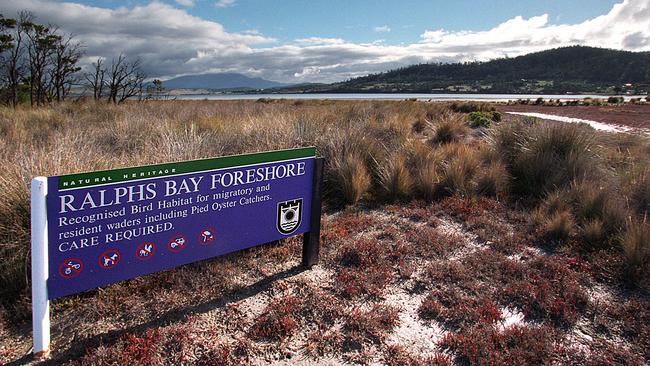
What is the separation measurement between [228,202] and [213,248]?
1.49 ft

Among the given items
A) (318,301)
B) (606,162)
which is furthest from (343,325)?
(606,162)

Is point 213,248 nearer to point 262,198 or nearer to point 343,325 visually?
point 262,198

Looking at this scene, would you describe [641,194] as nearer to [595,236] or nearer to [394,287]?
[595,236]

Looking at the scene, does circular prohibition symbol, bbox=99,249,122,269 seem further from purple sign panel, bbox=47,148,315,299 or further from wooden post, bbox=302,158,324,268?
wooden post, bbox=302,158,324,268

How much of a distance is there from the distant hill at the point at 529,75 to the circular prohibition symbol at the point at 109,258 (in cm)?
8901

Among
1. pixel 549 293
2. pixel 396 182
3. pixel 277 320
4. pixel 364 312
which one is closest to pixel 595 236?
pixel 549 293

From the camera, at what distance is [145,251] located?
308 cm

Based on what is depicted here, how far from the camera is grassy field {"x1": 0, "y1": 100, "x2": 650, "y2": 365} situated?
2912 millimetres

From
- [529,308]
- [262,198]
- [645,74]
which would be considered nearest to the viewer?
[529,308]

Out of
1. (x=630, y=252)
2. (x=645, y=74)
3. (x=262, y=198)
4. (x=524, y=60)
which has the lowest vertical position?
(x=630, y=252)

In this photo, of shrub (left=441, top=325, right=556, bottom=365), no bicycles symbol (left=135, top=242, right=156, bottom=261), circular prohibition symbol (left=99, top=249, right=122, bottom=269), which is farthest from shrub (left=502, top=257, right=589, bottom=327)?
circular prohibition symbol (left=99, top=249, right=122, bottom=269)

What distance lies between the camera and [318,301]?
11.6 ft

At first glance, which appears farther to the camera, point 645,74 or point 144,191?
point 645,74

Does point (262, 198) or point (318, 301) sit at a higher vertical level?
point (262, 198)
